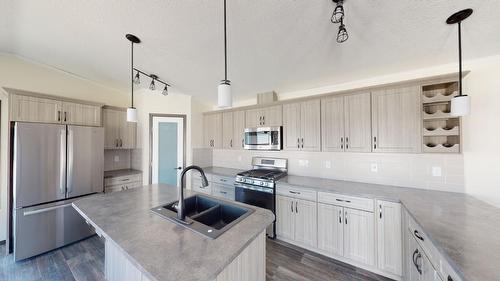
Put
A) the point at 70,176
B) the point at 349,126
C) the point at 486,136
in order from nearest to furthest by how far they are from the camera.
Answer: the point at 486,136
the point at 349,126
the point at 70,176

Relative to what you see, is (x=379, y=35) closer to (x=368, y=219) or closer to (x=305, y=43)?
(x=305, y=43)

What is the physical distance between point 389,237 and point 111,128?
15.3 feet

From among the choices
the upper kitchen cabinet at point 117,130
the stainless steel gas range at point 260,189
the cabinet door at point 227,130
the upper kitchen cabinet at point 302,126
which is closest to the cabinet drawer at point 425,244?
the upper kitchen cabinet at point 302,126

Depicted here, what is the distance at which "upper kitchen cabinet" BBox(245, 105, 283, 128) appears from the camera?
125 inches

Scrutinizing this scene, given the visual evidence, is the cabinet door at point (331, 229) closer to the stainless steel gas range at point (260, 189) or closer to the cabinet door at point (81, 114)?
the stainless steel gas range at point (260, 189)

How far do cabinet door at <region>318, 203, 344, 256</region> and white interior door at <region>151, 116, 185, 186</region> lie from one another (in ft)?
9.72

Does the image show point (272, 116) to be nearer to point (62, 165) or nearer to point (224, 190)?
point (224, 190)

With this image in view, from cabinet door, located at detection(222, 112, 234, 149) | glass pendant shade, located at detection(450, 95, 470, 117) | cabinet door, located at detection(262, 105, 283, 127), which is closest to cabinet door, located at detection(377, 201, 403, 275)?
glass pendant shade, located at detection(450, 95, 470, 117)

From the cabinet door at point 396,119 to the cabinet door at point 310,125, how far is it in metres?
0.70

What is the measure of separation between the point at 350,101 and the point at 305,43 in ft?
3.62

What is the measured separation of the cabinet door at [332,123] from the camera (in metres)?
2.58

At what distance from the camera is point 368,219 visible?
6.79 ft

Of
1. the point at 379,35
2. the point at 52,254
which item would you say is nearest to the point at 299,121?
the point at 379,35

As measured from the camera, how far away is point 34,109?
252 cm
